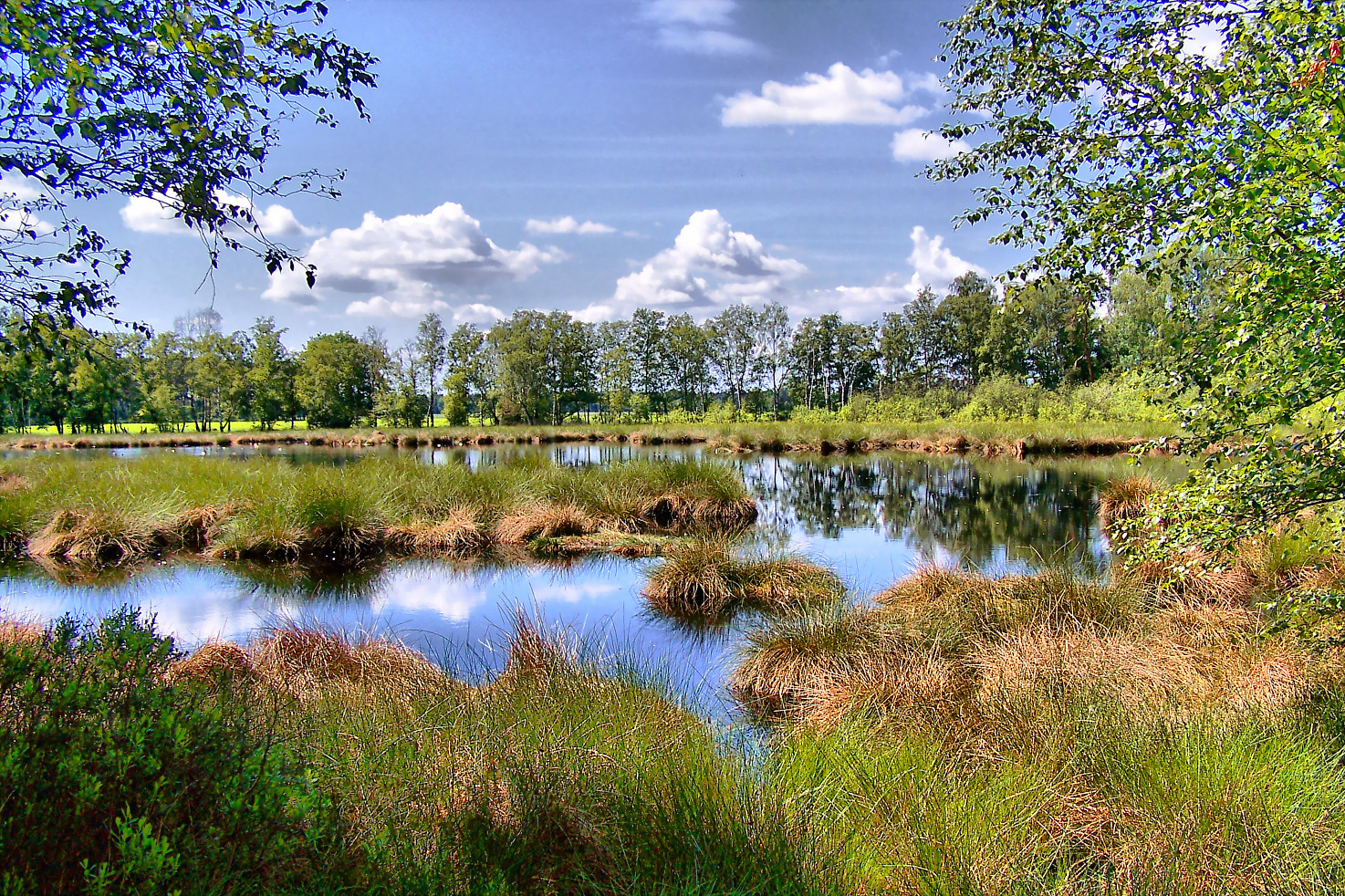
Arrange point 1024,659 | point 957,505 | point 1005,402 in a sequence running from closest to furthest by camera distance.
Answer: point 1024,659 < point 957,505 < point 1005,402

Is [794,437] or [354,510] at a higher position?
[794,437]

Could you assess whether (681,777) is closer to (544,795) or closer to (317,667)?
(544,795)

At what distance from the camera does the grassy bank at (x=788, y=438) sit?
91.7 feet

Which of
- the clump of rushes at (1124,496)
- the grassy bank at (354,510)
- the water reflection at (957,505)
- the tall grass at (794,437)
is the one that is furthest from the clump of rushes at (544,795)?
the tall grass at (794,437)

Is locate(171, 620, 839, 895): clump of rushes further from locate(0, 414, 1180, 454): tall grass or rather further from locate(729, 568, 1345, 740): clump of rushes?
locate(0, 414, 1180, 454): tall grass

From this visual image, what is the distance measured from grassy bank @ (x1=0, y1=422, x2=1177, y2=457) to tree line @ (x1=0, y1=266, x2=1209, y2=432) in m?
13.1

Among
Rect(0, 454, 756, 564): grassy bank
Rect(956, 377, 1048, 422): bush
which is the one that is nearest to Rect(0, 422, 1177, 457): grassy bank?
Rect(956, 377, 1048, 422): bush

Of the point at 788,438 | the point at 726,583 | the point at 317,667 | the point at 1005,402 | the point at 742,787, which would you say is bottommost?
the point at 726,583

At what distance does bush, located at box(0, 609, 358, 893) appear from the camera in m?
1.45

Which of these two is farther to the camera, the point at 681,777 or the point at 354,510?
the point at 354,510

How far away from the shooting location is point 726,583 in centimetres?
764

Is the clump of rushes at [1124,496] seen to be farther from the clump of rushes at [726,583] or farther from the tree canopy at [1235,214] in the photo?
the tree canopy at [1235,214]

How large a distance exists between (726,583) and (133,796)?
6.33 metres

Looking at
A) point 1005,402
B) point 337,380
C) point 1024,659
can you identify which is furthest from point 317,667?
point 337,380
